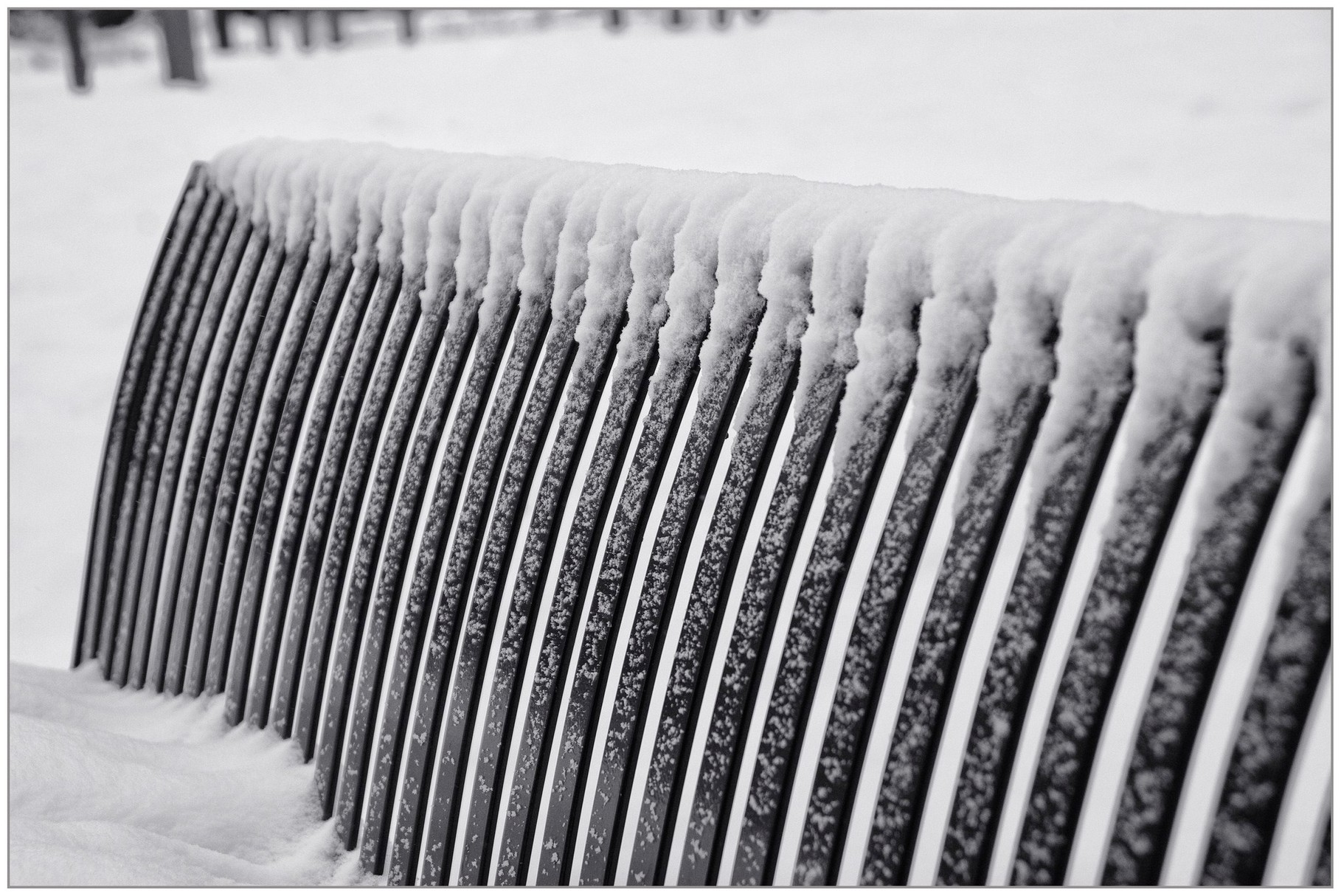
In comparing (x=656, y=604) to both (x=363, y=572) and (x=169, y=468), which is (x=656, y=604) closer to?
(x=363, y=572)

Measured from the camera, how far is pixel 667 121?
20.8ft

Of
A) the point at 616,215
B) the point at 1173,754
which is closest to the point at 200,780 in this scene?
the point at 616,215

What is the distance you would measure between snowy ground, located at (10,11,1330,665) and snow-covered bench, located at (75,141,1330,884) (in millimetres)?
1933

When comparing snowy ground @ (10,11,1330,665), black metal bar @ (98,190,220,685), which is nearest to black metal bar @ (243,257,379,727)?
black metal bar @ (98,190,220,685)

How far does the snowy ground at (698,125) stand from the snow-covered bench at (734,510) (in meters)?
1.93

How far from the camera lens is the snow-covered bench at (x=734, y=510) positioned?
0.93 metres

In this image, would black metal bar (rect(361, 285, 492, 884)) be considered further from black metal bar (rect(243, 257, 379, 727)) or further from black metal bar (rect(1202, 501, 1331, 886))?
black metal bar (rect(1202, 501, 1331, 886))

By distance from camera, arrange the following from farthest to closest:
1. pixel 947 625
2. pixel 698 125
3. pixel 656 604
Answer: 1. pixel 698 125
2. pixel 656 604
3. pixel 947 625

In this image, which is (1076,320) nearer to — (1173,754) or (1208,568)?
(1208,568)

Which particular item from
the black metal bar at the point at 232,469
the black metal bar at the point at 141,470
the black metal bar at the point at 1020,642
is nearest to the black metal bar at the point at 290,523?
the black metal bar at the point at 232,469

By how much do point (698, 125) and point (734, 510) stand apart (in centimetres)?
540

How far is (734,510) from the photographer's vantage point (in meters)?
1.29

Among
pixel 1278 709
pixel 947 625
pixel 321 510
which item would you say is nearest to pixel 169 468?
pixel 321 510

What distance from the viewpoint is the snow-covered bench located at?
3.04 ft
